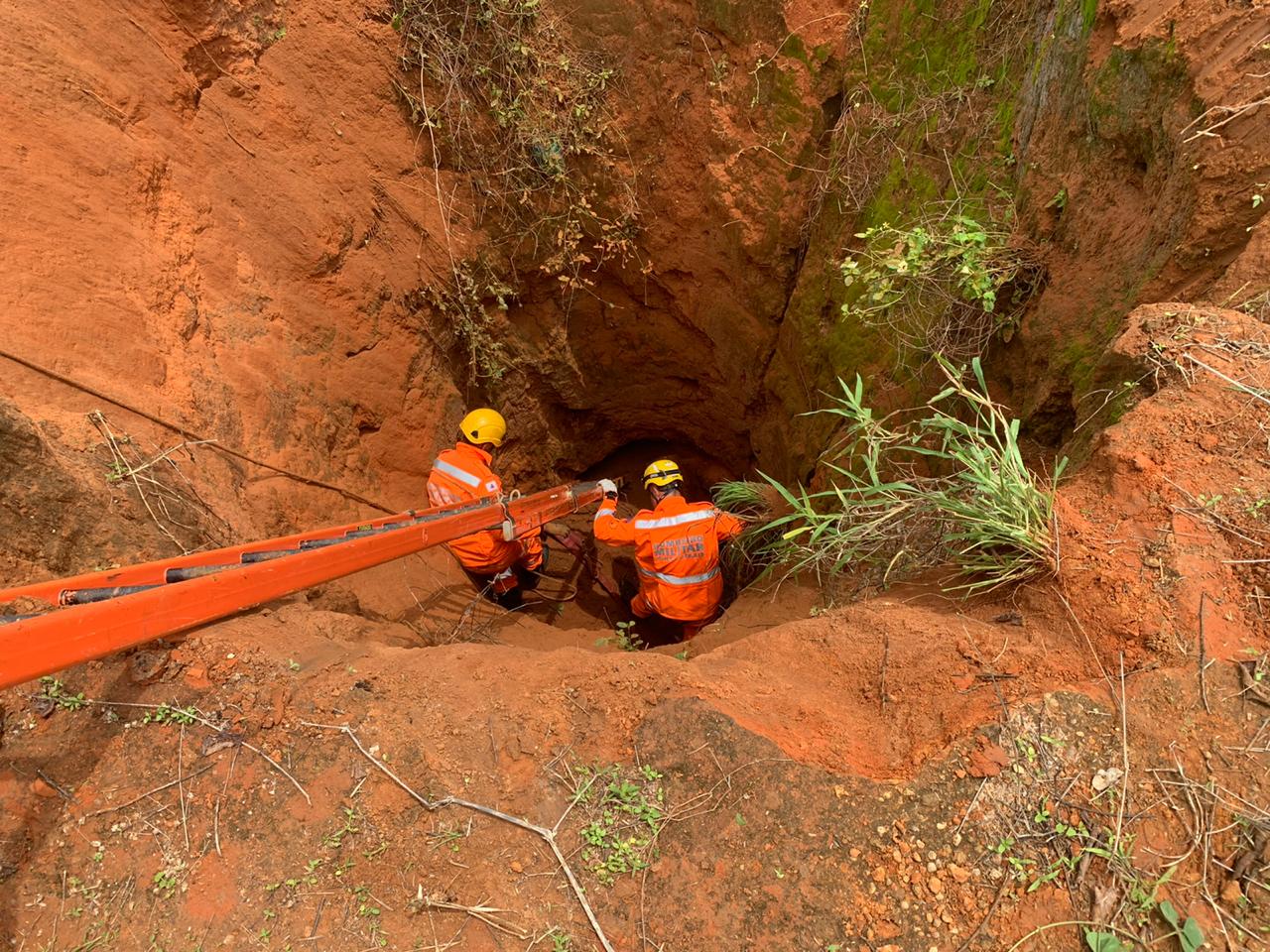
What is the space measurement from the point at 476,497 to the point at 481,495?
39mm

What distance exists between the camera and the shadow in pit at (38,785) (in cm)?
163

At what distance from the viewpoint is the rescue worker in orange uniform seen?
159 inches

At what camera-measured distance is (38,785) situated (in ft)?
5.74

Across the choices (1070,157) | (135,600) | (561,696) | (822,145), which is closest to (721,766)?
(561,696)

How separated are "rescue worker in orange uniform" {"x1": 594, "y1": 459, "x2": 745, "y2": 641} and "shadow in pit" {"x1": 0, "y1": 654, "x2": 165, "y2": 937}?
108 inches

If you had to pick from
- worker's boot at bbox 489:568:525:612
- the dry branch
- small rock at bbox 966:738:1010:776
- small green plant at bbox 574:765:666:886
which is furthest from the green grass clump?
worker's boot at bbox 489:568:525:612

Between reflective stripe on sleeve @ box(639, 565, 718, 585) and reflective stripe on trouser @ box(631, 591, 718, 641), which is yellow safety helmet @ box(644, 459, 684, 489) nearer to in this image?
reflective stripe on sleeve @ box(639, 565, 718, 585)

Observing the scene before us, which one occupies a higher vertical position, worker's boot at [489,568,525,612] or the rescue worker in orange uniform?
the rescue worker in orange uniform

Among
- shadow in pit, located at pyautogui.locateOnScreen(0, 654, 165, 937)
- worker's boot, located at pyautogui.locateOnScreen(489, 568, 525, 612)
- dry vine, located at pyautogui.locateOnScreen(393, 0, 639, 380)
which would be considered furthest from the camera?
worker's boot, located at pyautogui.locateOnScreen(489, 568, 525, 612)

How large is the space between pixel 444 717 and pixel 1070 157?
11.5 feet

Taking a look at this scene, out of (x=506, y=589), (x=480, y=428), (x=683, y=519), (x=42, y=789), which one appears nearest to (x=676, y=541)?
(x=683, y=519)

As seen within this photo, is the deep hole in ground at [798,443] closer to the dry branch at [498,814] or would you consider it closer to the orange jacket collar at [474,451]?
the dry branch at [498,814]

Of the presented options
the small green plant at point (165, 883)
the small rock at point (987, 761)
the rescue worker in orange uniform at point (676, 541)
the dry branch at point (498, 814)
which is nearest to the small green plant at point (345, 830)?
the dry branch at point (498, 814)

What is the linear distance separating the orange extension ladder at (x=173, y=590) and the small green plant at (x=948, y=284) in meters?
2.71
